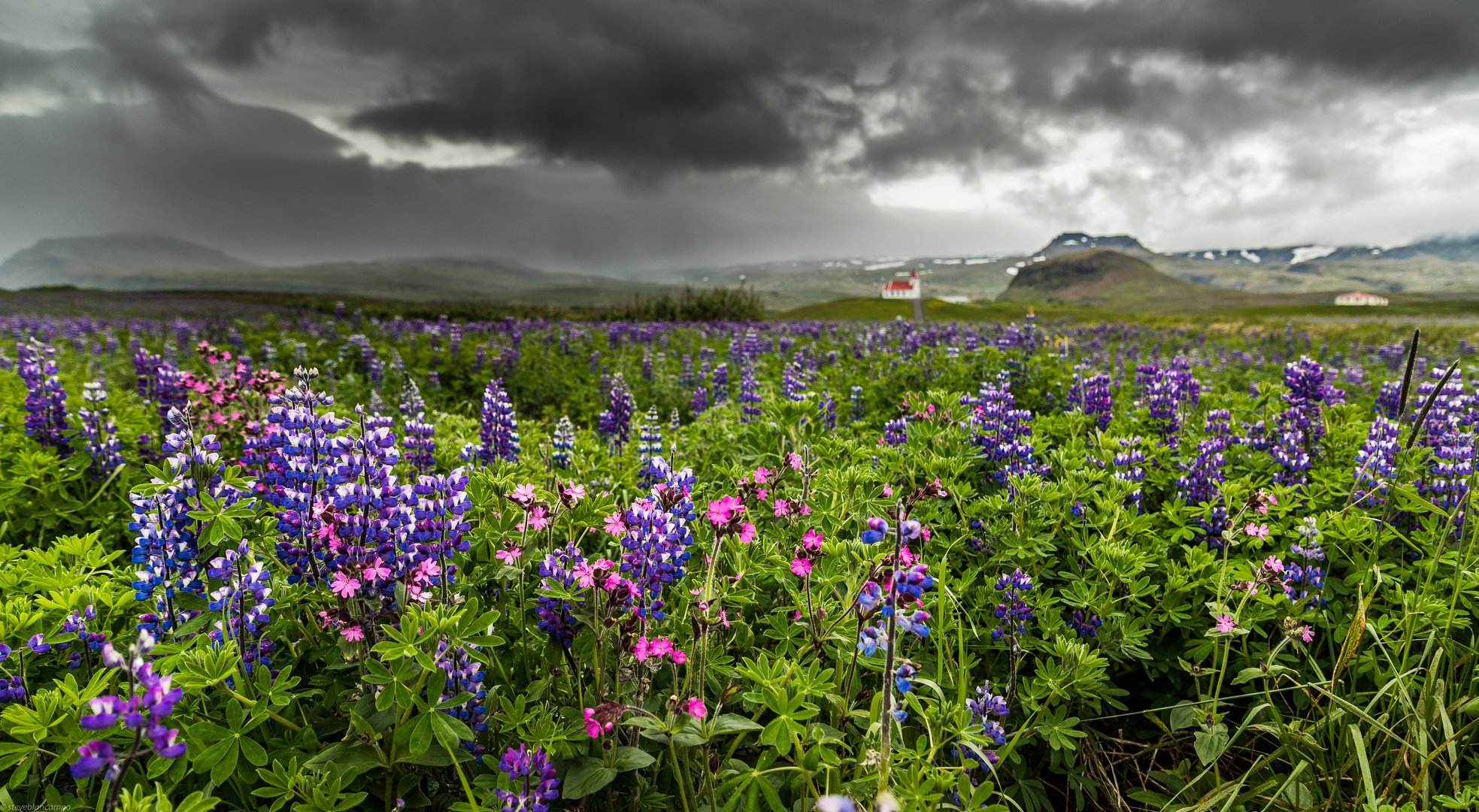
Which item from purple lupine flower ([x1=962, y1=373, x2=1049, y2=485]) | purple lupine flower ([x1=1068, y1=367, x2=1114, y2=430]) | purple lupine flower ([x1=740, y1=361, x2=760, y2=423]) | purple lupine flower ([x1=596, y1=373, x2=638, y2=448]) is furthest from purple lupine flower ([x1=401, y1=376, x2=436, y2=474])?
purple lupine flower ([x1=1068, y1=367, x2=1114, y2=430])

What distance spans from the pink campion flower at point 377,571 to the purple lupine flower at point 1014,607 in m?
2.83

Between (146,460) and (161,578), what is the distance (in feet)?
11.6

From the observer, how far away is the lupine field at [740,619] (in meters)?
2.15

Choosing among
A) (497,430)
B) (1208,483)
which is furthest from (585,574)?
(1208,483)

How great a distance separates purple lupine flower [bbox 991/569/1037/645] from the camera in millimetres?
3218

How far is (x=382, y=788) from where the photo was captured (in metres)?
2.33

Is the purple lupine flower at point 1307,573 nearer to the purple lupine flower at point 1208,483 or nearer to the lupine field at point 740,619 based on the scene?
the lupine field at point 740,619

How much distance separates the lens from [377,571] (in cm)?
221

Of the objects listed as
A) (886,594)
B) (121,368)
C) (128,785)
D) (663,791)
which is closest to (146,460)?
(128,785)

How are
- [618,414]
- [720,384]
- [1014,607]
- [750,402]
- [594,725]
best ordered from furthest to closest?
[720,384] < [750,402] < [618,414] < [1014,607] < [594,725]

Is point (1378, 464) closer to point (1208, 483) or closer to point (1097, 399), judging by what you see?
point (1208, 483)

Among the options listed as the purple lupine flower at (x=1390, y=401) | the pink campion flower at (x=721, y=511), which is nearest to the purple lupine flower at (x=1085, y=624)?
the pink campion flower at (x=721, y=511)

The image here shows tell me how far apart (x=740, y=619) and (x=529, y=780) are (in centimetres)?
113

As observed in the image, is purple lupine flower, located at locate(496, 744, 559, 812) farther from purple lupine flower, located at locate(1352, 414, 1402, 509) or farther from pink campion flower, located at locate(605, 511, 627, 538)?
purple lupine flower, located at locate(1352, 414, 1402, 509)
